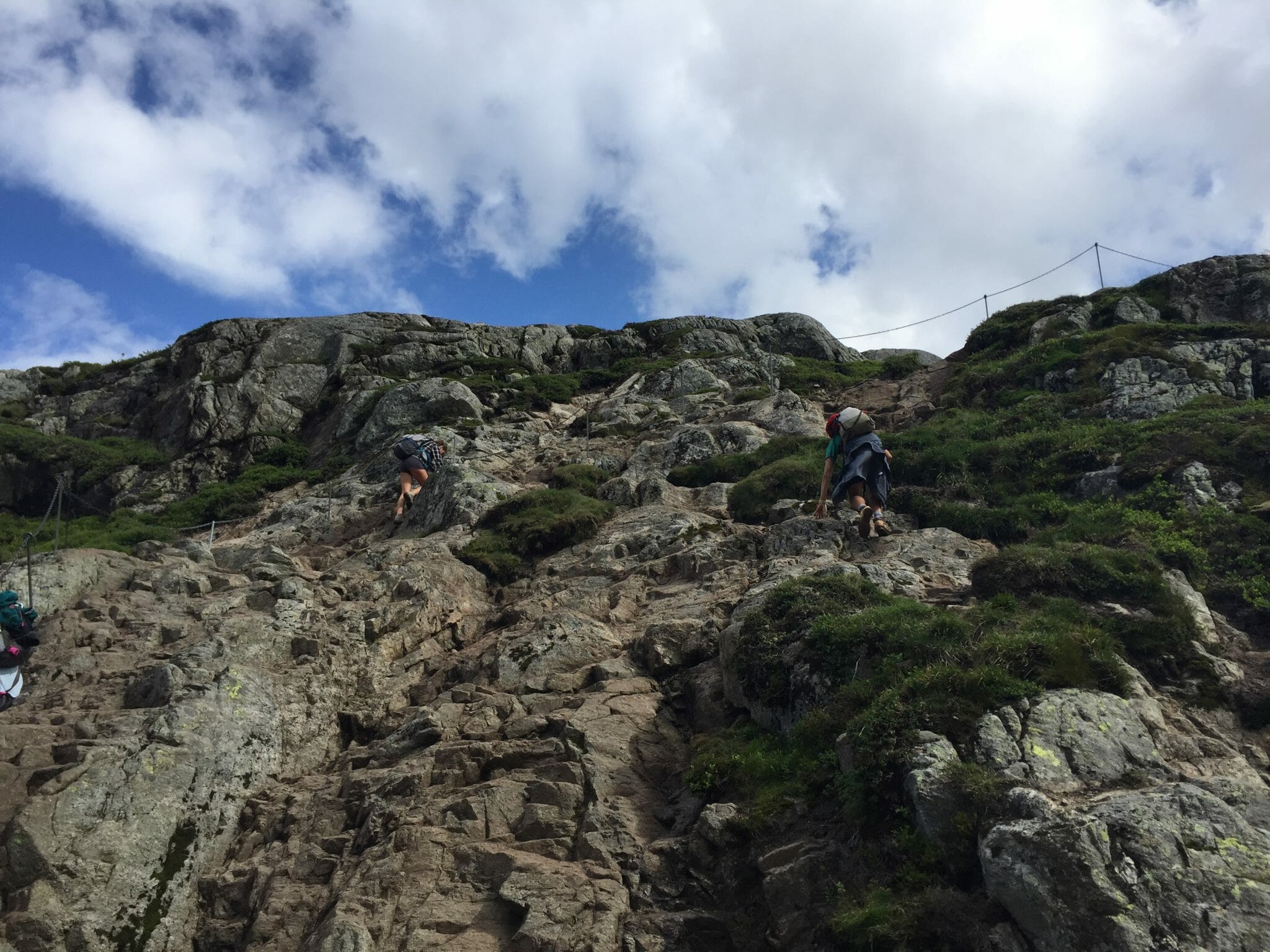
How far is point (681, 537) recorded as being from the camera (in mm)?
A: 18922

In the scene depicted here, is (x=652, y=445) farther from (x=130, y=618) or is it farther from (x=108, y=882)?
(x=108, y=882)

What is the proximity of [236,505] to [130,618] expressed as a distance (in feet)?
48.7

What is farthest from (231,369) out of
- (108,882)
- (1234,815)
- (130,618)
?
(1234,815)

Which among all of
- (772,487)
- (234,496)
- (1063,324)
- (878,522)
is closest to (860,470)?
(878,522)

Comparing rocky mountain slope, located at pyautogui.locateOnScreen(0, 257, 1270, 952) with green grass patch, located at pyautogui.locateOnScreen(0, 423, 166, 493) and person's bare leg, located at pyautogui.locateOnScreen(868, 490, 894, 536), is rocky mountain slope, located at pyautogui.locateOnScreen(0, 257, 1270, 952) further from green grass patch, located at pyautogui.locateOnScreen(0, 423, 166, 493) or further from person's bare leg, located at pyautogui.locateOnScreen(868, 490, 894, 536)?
green grass patch, located at pyautogui.locateOnScreen(0, 423, 166, 493)

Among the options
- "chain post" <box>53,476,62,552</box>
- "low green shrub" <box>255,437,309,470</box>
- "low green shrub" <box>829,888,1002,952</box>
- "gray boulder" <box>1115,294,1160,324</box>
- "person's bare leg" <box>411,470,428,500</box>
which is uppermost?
"gray boulder" <box>1115,294,1160,324</box>

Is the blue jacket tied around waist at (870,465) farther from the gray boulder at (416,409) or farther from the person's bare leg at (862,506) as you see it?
the gray boulder at (416,409)

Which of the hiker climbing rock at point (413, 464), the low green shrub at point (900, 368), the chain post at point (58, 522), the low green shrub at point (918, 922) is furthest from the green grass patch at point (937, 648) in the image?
the low green shrub at point (900, 368)

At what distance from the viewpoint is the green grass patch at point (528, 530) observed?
1895 centimetres

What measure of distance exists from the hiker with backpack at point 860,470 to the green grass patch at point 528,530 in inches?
223

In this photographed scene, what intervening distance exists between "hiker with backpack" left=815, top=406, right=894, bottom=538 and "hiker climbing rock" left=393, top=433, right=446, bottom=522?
1187cm

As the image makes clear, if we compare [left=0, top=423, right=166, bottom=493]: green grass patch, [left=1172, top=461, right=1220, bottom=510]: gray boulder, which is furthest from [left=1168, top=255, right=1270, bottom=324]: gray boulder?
[left=0, top=423, right=166, bottom=493]: green grass patch

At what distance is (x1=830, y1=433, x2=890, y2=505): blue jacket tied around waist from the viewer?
17500 mm

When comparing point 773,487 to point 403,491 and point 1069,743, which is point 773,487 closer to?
point 403,491
